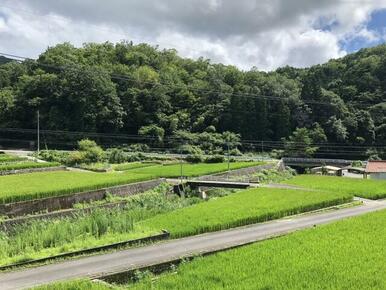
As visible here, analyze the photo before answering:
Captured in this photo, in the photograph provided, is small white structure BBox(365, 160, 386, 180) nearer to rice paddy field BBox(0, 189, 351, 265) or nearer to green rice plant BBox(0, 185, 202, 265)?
rice paddy field BBox(0, 189, 351, 265)

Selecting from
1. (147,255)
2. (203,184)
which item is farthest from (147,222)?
(203,184)

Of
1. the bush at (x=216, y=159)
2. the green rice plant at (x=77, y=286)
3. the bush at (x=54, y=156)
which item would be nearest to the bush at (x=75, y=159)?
the bush at (x=54, y=156)

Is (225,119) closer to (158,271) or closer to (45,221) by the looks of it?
(45,221)

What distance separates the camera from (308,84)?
7644 cm

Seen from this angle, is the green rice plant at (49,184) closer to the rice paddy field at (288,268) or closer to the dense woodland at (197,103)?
the rice paddy field at (288,268)

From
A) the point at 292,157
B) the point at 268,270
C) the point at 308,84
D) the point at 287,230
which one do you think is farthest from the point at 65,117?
the point at 268,270

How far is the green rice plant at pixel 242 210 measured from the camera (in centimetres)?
2077

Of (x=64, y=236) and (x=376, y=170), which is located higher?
(x=376, y=170)

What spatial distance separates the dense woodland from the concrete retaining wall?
118 feet

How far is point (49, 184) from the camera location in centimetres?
2984

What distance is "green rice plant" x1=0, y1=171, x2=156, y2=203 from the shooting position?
2595 centimetres

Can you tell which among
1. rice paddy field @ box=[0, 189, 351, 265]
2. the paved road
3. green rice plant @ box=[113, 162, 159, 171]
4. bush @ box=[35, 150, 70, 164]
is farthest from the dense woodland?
the paved road

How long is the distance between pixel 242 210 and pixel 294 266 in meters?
10.0

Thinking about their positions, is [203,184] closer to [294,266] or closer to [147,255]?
[147,255]
